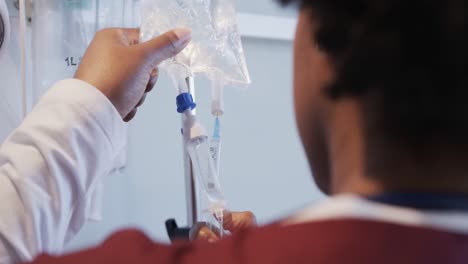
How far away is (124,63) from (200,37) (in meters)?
0.11

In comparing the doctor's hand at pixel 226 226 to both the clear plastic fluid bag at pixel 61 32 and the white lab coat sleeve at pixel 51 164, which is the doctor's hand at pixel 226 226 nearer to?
the white lab coat sleeve at pixel 51 164

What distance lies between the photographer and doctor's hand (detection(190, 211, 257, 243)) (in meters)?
0.68

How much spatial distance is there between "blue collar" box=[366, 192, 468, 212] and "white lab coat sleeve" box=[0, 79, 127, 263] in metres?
0.35

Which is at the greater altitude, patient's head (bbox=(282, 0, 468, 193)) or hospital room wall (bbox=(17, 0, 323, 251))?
patient's head (bbox=(282, 0, 468, 193))

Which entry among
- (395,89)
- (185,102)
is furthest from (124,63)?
(395,89)

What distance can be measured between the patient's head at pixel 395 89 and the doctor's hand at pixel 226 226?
0.96 feet

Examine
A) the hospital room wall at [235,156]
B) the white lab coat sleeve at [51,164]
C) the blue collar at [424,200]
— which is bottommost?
the hospital room wall at [235,156]

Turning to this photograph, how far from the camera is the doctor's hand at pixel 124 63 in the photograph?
645mm

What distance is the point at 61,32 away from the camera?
88 centimetres

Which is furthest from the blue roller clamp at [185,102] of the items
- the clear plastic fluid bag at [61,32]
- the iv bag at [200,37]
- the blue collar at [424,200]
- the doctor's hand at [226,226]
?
the blue collar at [424,200]

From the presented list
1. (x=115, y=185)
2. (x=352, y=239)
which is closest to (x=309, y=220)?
(x=352, y=239)

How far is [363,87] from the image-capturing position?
344 millimetres

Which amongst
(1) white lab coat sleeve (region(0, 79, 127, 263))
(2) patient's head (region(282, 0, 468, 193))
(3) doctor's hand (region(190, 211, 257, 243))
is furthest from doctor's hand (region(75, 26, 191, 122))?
(2) patient's head (region(282, 0, 468, 193))

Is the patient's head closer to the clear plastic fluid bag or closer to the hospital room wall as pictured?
the clear plastic fluid bag
